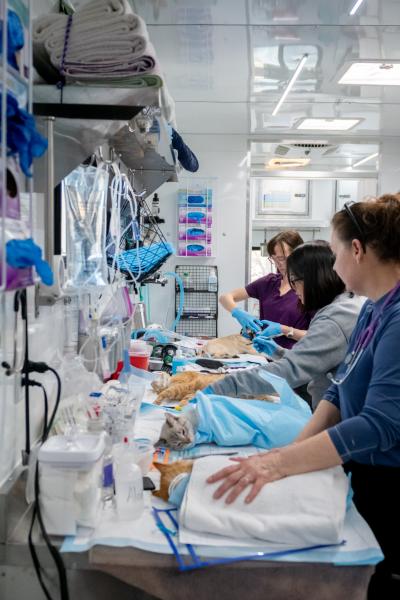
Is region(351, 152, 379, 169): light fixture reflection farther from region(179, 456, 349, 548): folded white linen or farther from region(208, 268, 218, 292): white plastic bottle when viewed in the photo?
region(179, 456, 349, 548): folded white linen

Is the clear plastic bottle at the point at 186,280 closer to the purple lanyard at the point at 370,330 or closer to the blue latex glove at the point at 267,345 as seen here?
the blue latex glove at the point at 267,345

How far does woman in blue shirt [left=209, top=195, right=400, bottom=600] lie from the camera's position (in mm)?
1222

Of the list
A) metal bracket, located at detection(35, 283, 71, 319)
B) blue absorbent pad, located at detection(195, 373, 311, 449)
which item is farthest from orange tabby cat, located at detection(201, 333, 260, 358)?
metal bracket, located at detection(35, 283, 71, 319)

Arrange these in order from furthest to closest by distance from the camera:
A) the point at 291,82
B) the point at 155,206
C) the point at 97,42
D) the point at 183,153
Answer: the point at 155,206
the point at 291,82
the point at 183,153
the point at 97,42

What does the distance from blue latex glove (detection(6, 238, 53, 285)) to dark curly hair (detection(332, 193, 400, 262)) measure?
0.87 m

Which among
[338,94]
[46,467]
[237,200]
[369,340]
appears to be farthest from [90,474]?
[237,200]

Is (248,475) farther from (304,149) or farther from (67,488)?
(304,149)

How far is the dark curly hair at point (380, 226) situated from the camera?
55.8 inches

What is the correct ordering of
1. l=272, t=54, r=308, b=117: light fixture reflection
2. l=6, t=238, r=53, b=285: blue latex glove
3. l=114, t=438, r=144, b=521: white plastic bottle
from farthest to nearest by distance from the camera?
l=272, t=54, r=308, b=117: light fixture reflection → l=114, t=438, r=144, b=521: white plastic bottle → l=6, t=238, r=53, b=285: blue latex glove

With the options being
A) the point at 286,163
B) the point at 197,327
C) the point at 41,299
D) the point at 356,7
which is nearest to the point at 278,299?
Result: the point at 356,7

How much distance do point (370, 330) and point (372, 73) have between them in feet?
9.46

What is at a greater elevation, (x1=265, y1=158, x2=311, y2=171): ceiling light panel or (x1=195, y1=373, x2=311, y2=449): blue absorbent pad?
(x1=265, y1=158, x2=311, y2=171): ceiling light panel

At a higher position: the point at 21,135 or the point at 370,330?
the point at 21,135

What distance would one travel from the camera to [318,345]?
2.05 metres
